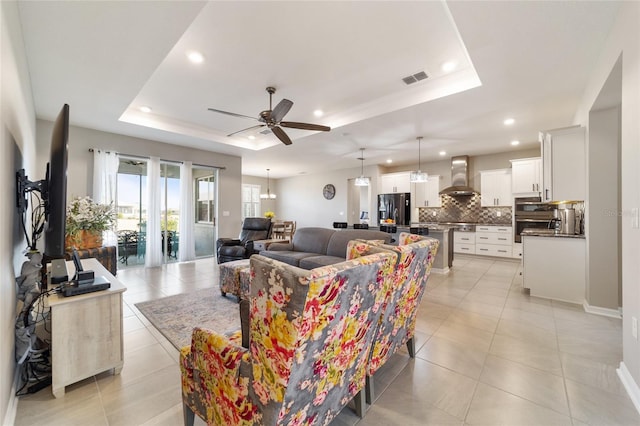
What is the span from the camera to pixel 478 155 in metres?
6.76

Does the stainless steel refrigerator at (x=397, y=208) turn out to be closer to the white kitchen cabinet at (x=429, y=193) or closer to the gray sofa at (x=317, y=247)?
the white kitchen cabinet at (x=429, y=193)

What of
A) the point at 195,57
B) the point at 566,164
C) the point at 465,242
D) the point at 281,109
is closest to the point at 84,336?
the point at 281,109

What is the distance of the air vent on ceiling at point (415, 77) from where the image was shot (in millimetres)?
3111

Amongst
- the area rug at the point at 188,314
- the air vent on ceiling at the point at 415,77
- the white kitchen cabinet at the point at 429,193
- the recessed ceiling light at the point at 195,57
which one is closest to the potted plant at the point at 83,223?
the area rug at the point at 188,314

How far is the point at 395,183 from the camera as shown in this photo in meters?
7.76

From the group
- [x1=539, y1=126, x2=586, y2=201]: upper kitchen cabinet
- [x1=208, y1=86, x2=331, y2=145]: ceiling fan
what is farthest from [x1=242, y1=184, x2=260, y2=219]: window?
[x1=539, y1=126, x2=586, y2=201]: upper kitchen cabinet

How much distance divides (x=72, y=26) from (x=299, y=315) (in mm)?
2943

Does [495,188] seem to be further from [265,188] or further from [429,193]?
[265,188]

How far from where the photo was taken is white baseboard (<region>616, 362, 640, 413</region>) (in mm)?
1584

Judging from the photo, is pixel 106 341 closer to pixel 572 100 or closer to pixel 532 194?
pixel 572 100

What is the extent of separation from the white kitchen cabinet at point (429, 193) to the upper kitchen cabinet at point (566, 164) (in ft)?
12.3

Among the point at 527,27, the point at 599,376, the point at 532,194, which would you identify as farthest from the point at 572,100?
the point at 599,376

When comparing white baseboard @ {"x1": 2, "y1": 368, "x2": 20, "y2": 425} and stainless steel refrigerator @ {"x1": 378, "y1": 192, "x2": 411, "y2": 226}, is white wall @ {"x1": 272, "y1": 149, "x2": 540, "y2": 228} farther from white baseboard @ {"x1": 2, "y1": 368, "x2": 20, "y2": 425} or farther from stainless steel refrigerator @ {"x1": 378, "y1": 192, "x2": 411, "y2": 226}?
white baseboard @ {"x1": 2, "y1": 368, "x2": 20, "y2": 425}

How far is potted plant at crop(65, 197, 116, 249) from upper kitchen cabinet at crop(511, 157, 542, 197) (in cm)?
767
